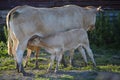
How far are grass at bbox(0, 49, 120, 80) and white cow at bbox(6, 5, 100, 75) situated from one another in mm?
598

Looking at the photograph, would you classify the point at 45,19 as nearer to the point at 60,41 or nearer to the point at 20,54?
the point at 60,41

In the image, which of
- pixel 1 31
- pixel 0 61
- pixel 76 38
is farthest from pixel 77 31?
pixel 1 31

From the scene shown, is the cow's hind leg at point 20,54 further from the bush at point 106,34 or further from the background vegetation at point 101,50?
the bush at point 106,34

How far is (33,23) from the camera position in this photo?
8.84 metres

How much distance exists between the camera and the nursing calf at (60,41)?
29.4 ft

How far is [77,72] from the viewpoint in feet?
29.3

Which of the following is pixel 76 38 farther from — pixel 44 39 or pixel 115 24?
pixel 115 24

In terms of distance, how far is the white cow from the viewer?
8.67 m

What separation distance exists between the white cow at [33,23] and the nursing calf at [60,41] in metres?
0.19

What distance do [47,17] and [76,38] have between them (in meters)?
0.99

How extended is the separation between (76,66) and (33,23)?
6.52ft

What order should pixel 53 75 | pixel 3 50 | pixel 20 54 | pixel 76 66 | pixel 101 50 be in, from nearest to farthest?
Result: pixel 53 75
pixel 20 54
pixel 76 66
pixel 3 50
pixel 101 50

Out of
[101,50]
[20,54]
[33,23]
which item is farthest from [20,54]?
[101,50]

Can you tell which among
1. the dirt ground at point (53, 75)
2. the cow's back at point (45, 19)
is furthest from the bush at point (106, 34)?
the dirt ground at point (53, 75)
